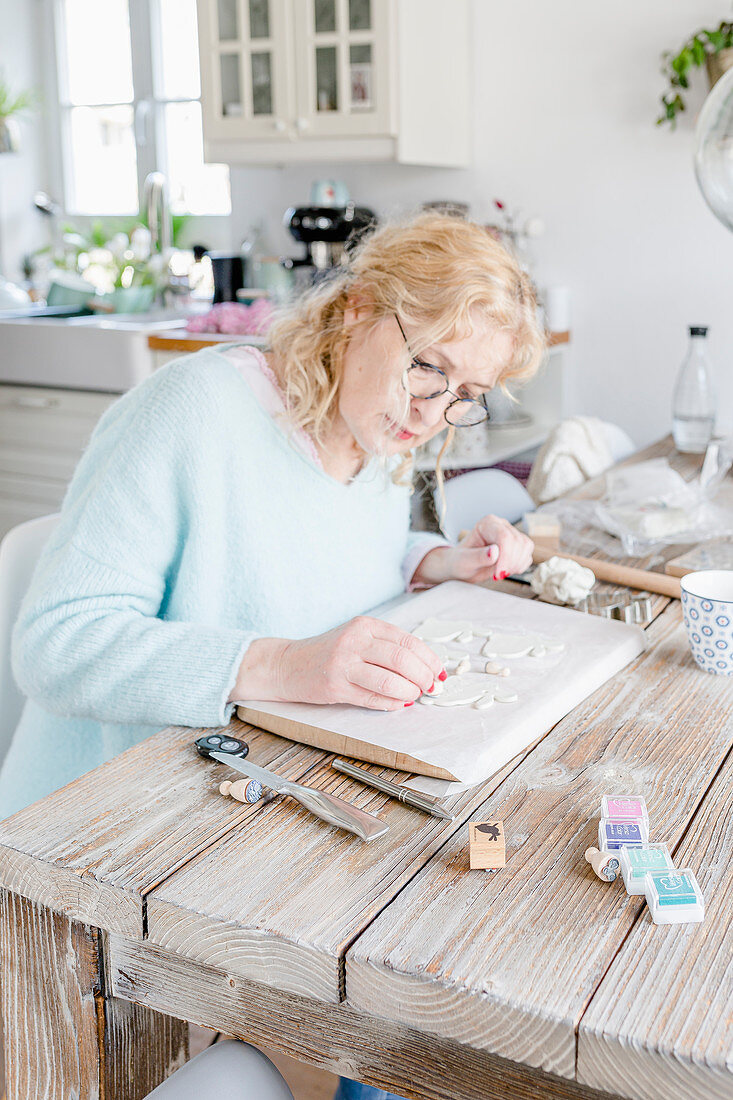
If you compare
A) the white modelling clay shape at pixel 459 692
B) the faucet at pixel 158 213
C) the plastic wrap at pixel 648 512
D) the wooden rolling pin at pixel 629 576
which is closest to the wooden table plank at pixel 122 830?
the white modelling clay shape at pixel 459 692

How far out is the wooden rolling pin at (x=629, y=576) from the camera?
1338 millimetres

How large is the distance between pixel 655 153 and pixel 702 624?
2.02 meters

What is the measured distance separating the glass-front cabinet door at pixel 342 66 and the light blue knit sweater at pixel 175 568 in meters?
1.66

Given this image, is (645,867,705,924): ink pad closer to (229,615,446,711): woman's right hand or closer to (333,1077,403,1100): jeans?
(229,615,446,711): woman's right hand

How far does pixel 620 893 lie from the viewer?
0.72 m

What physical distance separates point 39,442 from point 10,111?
153 centimetres

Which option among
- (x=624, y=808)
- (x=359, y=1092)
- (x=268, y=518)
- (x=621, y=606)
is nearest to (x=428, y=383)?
(x=268, y=518)

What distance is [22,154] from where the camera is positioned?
13.7 feet

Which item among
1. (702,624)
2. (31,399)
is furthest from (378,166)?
(702,624)

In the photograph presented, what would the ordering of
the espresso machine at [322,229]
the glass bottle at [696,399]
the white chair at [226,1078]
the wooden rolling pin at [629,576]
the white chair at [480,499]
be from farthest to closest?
the espresso machine at [322,229]
the glass bottle at [696,399]
the white chair at [480,499]
the wooden rolling pin at [629,576]
the white chair at [226,1078]

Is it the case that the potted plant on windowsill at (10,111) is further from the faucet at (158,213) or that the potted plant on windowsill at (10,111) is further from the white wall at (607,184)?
the white wall at (607,184)

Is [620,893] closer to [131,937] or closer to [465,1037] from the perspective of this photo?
[465,1037]

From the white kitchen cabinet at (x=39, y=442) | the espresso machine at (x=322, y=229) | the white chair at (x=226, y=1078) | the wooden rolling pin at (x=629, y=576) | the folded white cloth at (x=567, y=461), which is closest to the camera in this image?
the white chair at (x=226, y=1078)

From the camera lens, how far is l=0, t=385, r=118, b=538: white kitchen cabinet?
3.12m
